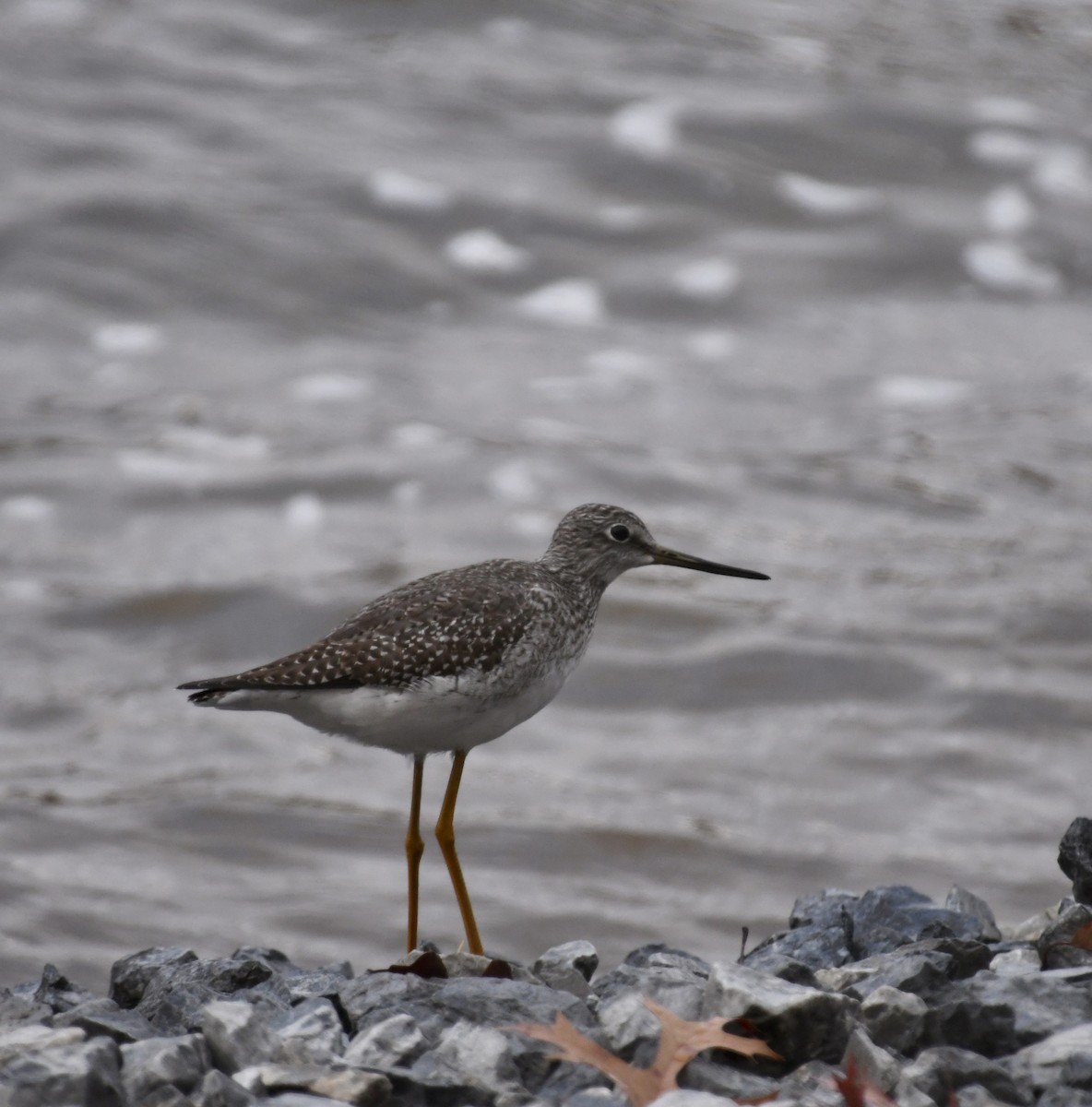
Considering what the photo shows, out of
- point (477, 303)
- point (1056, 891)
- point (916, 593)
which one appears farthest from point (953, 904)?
point (477, 303)

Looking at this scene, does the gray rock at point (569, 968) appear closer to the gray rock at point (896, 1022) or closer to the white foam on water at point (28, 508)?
the gray rock at point (896, 1022)

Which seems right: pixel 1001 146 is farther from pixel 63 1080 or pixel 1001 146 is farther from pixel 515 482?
pixel 63 1080

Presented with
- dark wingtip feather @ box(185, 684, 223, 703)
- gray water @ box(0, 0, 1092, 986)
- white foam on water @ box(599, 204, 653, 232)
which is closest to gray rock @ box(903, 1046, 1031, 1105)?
dark wingtip feather @ box(185, 684, 223, 703)

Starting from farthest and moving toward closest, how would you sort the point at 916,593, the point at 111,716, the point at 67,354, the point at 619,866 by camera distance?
the point at 67,354 < the point at 916,593 < the point at 111,716 < the point at 619,866

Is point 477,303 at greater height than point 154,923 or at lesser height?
greater

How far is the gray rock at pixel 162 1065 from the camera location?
424cm

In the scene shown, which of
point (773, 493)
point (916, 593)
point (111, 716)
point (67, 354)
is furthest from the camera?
point (67, 354)

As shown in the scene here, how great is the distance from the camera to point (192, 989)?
516 centimetres

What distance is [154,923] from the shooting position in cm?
846

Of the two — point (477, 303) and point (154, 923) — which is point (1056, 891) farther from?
point (477, 303)

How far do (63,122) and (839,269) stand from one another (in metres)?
7.10

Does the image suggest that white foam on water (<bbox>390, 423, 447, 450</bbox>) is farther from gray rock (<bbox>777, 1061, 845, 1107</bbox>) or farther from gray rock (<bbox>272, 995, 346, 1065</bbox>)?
gray rock (<bbox>777, 1061, 845, 1107</bbox>)

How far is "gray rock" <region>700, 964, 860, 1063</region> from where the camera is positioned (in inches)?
179

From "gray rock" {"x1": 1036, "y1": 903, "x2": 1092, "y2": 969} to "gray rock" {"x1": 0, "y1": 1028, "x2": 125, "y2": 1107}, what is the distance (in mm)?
2779
